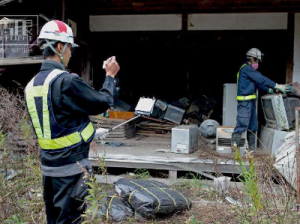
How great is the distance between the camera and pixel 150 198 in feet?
14.1

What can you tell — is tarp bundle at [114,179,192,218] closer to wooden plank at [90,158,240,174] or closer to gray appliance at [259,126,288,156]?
wooden plank at [90,158,240,174]

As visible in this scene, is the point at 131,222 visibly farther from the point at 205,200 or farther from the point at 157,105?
the point at 157,105

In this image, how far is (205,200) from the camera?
515 centimetres

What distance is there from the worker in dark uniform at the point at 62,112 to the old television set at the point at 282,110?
4.19 meters

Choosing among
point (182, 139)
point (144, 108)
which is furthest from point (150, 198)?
point (182, 139)

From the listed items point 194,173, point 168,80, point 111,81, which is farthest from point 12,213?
point 168,80

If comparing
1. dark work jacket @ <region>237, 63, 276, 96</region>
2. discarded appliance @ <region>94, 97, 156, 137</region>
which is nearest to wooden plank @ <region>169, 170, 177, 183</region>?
discarded appliance @ <region>94, 97, 156, 137</region>

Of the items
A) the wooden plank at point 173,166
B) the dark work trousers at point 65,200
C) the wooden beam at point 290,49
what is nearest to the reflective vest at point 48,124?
the dark work trousers at point 65,200

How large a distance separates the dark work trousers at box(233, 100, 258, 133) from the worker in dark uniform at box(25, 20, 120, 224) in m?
3.97

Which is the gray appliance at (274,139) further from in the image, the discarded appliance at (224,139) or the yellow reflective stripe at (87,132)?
the yellow reflective stripe at (87,132)

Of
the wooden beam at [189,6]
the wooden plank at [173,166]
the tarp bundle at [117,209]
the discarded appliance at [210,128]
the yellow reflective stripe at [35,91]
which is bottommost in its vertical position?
the tarp bundle at [117,209]

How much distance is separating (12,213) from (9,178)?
73 centimetres

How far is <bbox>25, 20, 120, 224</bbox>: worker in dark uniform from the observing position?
2742mm

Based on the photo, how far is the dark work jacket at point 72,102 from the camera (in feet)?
8.93
